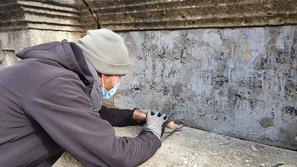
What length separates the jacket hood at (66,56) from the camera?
5.14 ft

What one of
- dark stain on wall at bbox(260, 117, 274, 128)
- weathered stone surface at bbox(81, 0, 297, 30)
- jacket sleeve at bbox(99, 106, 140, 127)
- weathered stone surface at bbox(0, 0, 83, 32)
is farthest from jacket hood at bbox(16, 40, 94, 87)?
weathered stone surface at bbox(0, 0, 83, 32)

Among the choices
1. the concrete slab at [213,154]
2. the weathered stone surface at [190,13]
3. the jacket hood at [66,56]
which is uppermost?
the weathered stone surface at [190,13]

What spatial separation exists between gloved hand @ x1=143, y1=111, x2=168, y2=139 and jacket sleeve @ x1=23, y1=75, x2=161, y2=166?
0.39 metres

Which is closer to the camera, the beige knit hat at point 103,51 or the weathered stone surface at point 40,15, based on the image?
the beige knit hat at point 103,51

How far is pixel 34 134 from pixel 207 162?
1.18 metres

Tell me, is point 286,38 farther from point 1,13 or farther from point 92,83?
point 1,13

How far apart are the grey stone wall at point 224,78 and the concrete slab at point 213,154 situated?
136mm

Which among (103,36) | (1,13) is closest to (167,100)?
(103,36)

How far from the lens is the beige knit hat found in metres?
1.69

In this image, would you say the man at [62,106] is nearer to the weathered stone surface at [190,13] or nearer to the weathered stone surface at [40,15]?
the weathered stone surface at [190,13]

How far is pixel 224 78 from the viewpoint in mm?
2562

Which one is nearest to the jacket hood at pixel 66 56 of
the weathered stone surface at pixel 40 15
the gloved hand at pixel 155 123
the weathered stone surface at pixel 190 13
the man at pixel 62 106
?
the man at pixel 62 106

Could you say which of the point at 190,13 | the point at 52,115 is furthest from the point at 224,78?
the point at 52,115

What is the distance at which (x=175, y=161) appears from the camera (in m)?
2.10
